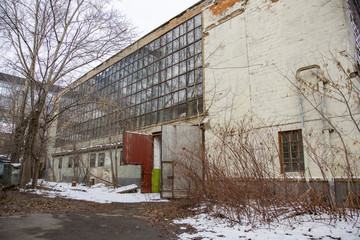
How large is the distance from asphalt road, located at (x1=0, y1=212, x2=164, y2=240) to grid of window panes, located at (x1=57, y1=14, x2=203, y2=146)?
252 inches

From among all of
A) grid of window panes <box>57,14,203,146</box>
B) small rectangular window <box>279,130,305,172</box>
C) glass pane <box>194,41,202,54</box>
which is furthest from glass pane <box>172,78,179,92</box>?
small rectangular window <box>279,130,305,172</box>

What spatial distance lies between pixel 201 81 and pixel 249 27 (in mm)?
3230

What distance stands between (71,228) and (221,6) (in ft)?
36.9

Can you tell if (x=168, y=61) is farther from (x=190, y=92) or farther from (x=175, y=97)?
(x=190, y=92)

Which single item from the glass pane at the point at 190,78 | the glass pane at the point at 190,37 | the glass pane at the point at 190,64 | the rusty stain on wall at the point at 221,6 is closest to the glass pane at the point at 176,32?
the glass pane at the point at 190,37

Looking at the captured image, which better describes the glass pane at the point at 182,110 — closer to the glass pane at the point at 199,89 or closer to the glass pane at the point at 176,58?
the glass pane at the point at 199,89

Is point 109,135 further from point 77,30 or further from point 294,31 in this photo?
point 294,31

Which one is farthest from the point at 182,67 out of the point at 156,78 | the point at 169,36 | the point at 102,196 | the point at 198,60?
the point at 102,196

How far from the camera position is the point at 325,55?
7.80 metres

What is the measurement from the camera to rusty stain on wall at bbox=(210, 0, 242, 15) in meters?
11.1

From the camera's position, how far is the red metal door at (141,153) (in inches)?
439

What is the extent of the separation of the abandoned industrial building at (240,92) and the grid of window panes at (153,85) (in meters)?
0.08

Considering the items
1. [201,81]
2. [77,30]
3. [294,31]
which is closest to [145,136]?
[201,81]

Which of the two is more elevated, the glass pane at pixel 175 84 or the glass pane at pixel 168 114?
the glass pane at pixel 175 84
